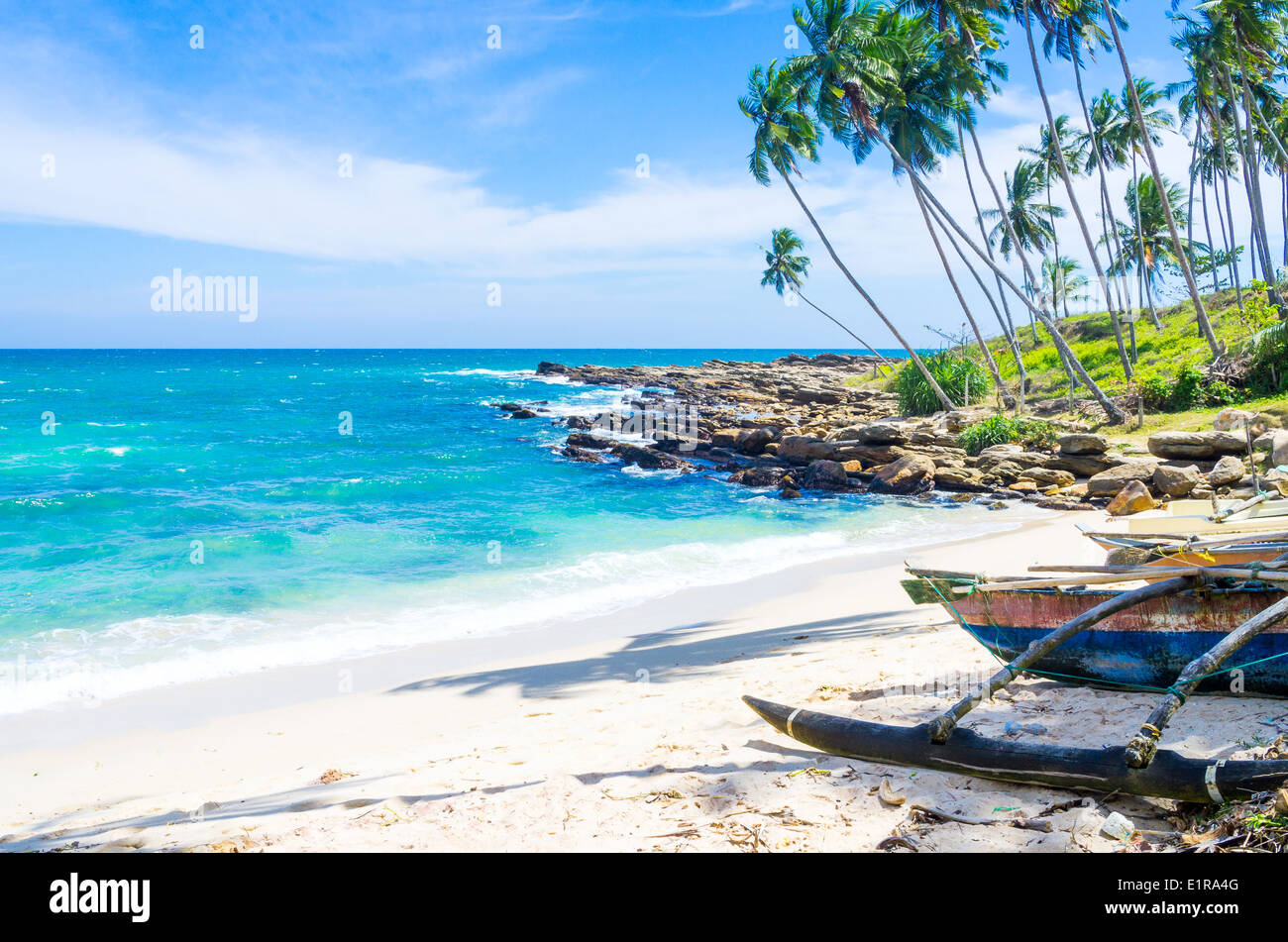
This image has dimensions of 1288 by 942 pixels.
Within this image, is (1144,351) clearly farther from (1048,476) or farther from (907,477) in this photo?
(907,477)

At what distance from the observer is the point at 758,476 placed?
2395 centimetres

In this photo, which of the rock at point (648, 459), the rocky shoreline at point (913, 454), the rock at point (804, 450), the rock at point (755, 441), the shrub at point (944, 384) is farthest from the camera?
the shrub at point (944, 384)

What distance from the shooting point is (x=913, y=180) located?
27953mm

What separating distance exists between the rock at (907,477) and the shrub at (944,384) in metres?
11.5

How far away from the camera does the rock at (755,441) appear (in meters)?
28.3

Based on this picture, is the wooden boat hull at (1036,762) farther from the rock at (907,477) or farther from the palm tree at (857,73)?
the palm tree at (857,73)

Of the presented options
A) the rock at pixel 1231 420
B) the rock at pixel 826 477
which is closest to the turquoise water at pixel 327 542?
the rock at pixel 826 477

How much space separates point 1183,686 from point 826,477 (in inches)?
747

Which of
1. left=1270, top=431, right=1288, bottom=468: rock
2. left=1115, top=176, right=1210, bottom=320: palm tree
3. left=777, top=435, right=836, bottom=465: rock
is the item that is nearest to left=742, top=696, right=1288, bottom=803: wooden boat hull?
left=1270, top=431, right=1288, bottom=468: rock

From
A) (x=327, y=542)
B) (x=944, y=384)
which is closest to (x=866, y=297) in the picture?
(x=944, y=384)

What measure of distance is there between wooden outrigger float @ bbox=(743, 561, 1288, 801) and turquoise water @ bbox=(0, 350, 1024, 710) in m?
6.88
